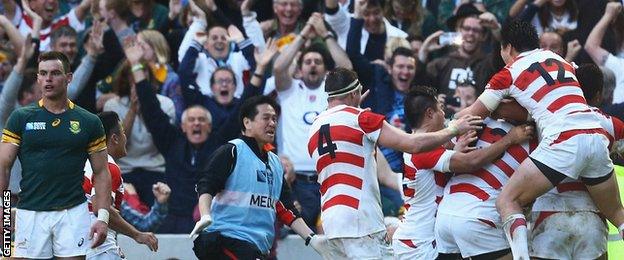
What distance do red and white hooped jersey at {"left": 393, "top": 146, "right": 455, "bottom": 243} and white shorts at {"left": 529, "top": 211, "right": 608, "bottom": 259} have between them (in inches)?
42.3

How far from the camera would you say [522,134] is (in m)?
12.6

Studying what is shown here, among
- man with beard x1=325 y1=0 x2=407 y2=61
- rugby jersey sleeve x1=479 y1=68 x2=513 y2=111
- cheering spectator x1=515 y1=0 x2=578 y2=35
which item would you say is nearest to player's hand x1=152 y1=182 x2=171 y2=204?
man with beard x1=325 y1=0 x2=407 y2=61

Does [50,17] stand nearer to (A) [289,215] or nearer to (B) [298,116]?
(B) [298,116]

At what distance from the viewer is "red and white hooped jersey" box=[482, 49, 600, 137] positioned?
12297mm

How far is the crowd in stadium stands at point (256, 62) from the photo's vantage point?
17594mm

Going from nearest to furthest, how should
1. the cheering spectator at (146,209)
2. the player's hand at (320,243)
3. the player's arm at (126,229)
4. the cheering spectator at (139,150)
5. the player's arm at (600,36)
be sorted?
the player's hand at (320,243), the player's arm at (126,229), the cheering spectator at (146,209), the player's arm at (600,36), the cheering spectator at (139,150)

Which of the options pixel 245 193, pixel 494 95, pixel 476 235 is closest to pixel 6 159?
pixel 245 193

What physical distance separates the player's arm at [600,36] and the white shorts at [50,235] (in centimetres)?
747

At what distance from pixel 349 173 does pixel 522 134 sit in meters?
1.54

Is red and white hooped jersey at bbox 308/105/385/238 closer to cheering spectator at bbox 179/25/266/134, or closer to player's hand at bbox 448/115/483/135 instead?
player's hand at bbox 448/115/483/135

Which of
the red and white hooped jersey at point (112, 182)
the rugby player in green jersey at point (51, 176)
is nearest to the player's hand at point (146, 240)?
the red and white hooped jersey at point (112, 182)

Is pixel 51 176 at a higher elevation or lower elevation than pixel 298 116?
higher

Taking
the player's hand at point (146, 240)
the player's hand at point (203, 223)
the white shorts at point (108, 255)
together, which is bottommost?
the white shorts at point (108, 255)

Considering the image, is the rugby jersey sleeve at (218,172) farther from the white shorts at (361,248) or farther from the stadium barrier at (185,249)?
the stadium barrier at (185,249)
